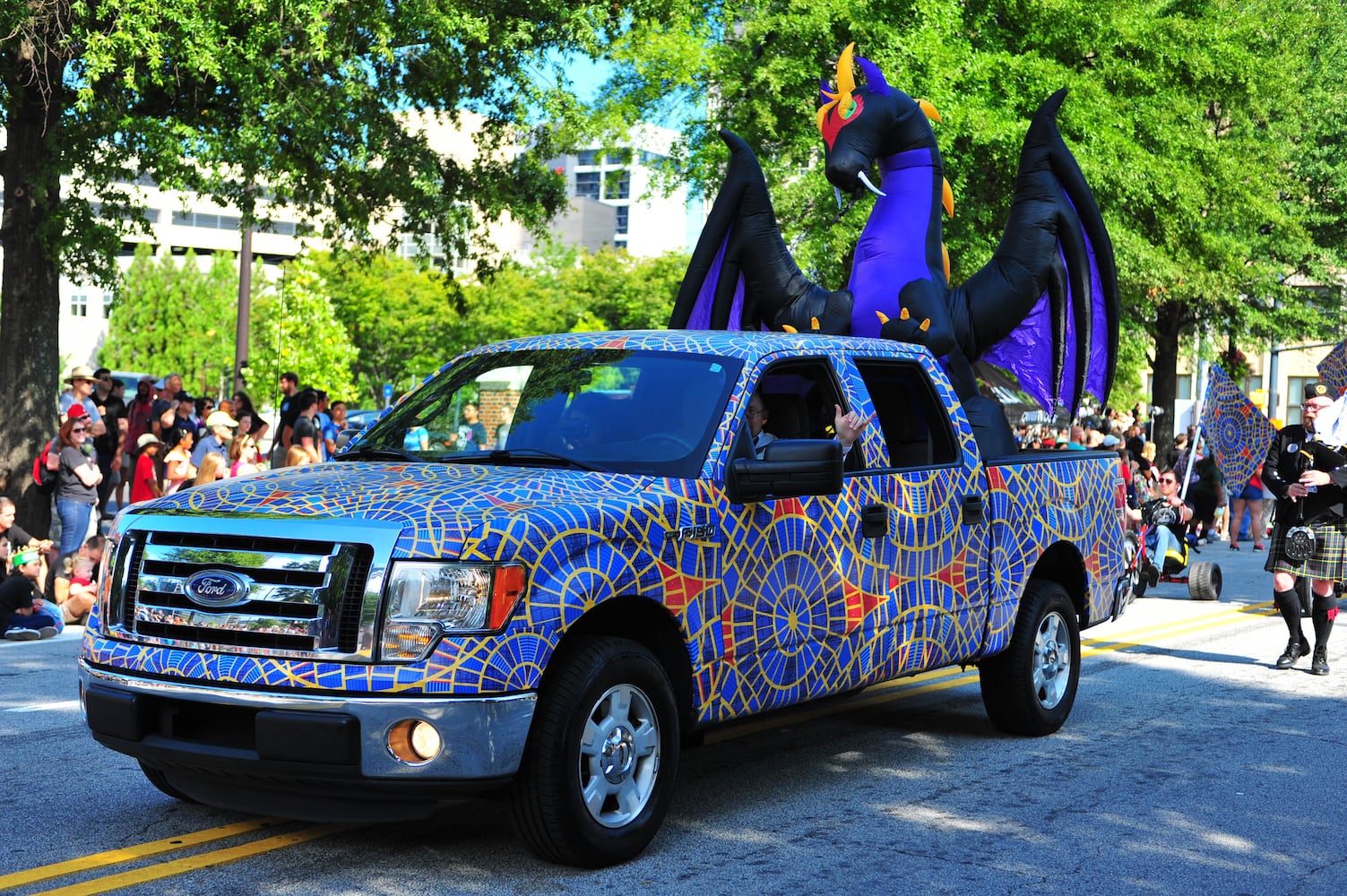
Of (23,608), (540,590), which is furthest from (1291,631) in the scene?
(23,608)

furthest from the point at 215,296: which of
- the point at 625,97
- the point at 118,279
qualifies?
the point at 118,279

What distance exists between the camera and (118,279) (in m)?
18.0

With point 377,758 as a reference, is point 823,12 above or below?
above

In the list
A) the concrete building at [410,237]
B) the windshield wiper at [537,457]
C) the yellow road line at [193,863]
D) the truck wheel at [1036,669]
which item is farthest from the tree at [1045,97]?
the concrete building at [410,237]

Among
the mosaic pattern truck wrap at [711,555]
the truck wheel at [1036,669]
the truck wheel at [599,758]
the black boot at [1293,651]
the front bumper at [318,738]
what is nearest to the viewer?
the front bumper at [318,738]

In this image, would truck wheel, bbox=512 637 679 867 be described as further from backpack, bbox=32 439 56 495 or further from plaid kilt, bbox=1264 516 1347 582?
backpack, bbox=32 439 56 495

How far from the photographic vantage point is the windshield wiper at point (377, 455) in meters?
6.05

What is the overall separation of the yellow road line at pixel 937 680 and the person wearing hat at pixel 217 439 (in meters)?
6.17

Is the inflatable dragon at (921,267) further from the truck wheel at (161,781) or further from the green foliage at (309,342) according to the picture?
the green foliage at (309,342)

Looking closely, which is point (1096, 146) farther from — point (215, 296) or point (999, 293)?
point (215, 296)

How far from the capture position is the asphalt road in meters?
5.27

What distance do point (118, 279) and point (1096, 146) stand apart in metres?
13.2

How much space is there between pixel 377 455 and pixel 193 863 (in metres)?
1.67

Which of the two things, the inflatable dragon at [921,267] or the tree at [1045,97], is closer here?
the inflatable dragon at [921,267]
